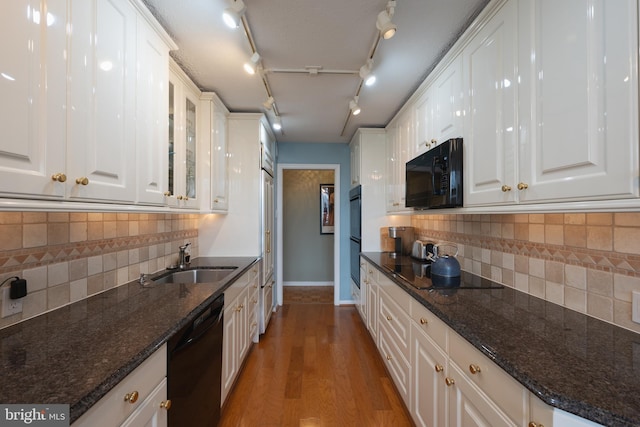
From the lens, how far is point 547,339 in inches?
38.0

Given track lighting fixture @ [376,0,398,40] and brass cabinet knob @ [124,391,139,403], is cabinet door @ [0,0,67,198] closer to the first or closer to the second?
brass cabinet knob @ [124,391,139,403]

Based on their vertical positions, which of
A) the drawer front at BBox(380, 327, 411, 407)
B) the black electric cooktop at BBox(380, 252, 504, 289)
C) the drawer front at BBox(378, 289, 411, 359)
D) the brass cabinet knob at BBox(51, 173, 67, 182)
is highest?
the brass cabinet knob at BBox(51, 173, 67, 182)

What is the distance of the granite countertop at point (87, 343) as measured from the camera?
27.4 inches

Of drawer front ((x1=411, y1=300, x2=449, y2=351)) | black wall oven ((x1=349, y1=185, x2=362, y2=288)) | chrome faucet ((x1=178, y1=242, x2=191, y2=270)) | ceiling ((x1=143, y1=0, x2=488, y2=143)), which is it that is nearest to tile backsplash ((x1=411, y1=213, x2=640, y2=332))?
drawer front ((x1=411, y1=300, x2=449, y2=351))

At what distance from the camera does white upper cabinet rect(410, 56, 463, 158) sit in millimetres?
1645

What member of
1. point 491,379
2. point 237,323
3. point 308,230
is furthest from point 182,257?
point 308,230

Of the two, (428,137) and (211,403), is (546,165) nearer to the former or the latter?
(428,137)

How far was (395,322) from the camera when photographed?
1965 millimetres

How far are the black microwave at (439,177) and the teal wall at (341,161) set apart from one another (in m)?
1.85

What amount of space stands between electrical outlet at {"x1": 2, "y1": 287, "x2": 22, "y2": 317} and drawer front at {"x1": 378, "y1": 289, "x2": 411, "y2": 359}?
6.43ft

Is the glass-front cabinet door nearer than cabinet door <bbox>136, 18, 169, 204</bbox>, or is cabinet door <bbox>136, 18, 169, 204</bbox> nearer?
cabinet door <bbox>136, 18, 169, 204</bbox>

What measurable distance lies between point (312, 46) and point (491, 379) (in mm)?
2002

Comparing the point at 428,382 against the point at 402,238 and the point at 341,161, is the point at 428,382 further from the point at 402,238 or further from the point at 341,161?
the point at 341,161

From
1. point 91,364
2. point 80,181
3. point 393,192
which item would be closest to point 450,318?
point 91,364
